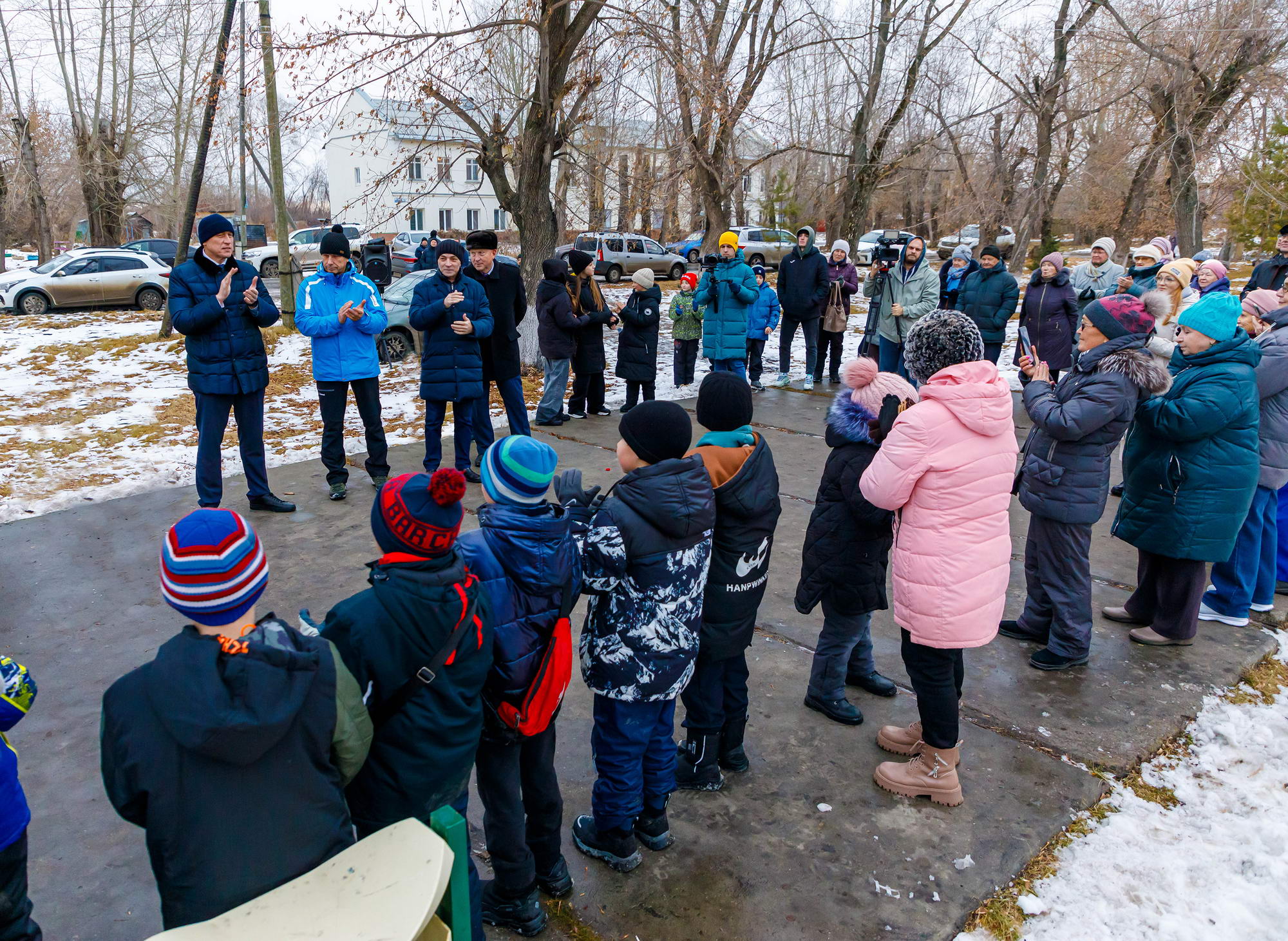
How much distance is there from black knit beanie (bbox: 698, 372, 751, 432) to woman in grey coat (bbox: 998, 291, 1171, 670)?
169cm

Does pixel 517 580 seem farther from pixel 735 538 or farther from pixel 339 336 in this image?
pixel 339 336

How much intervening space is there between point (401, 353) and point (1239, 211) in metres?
30.3

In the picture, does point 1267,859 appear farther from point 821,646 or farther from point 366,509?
point 366,509

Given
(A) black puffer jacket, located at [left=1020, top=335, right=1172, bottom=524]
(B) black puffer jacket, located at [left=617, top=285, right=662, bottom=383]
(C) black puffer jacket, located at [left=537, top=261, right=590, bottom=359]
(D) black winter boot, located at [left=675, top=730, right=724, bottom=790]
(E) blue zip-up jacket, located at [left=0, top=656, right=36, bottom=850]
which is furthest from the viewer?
(B) black puffer jacket, located at [left=617, top=285, right=662, bottom=383]

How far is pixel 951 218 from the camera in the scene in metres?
31.8

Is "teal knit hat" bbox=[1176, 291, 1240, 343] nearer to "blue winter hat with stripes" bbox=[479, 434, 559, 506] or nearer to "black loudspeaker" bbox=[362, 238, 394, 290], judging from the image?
"blue winter hat with stripes" bbox=[479, 434, 559, 506]

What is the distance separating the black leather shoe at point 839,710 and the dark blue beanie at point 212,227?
4.43 meters

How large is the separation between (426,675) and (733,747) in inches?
64.7

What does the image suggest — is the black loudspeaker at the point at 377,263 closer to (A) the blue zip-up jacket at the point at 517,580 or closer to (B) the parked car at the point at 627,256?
(B) the parked car at the point at 627,256

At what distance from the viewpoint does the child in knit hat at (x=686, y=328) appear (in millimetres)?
9320

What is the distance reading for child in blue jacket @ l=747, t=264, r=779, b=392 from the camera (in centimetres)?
988

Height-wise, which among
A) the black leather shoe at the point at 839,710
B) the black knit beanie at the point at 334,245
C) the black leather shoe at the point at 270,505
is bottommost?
the black leather shoe at the point at 839,710

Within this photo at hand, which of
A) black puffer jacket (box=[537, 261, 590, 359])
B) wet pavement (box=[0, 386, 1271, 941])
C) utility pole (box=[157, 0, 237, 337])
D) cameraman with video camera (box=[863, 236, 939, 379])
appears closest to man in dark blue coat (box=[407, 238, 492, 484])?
wet pavement (box=[0, 386, 1271, 941])

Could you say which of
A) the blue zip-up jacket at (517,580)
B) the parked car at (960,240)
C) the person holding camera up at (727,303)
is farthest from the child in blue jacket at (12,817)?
the parked car at (960,240)
